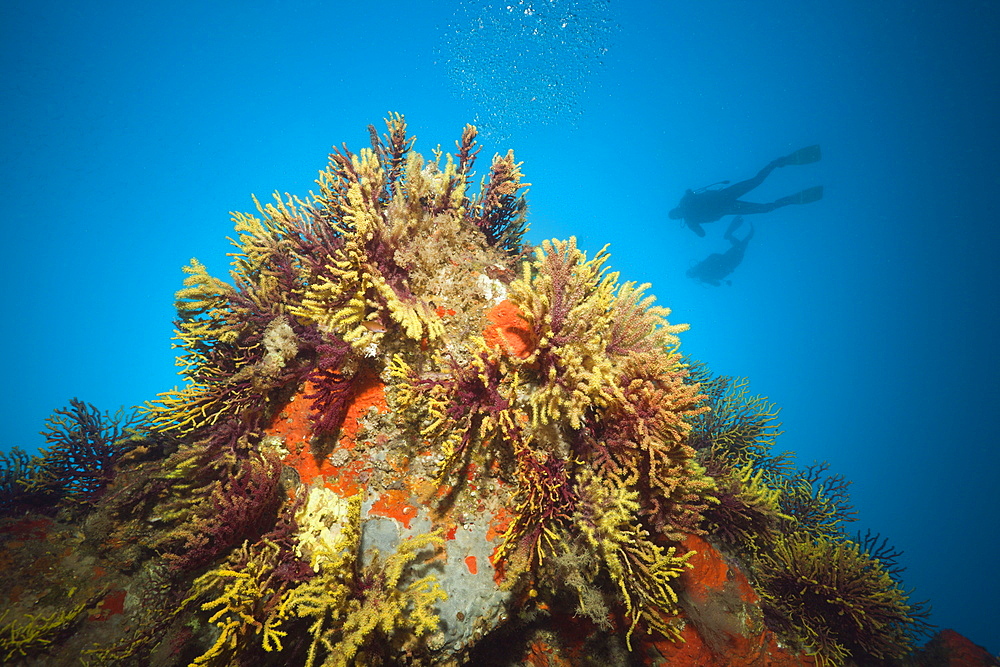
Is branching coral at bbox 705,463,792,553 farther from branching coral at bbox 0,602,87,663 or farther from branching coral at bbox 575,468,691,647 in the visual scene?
branching coral at bbox 0,602,87,663

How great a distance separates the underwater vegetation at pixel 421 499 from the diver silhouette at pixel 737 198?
133 feet

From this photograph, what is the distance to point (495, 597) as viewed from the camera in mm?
3430

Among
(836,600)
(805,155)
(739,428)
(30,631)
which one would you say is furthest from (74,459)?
(805,155)

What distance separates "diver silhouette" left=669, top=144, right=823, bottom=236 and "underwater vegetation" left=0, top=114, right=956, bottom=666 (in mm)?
40481

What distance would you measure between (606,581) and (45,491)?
791 centimetres

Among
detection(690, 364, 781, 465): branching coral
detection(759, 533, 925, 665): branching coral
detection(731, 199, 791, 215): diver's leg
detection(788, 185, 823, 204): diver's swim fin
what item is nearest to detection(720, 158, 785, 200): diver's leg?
detection(731, 199, 791, 215): diver's leg

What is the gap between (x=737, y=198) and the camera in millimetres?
38719

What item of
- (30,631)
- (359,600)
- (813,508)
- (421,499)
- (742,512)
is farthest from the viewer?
(813,508)

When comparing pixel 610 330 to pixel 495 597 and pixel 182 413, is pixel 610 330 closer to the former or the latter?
pixel 495 597

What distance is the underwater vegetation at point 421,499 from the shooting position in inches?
127

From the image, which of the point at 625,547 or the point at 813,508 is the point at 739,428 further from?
the point at 625,547

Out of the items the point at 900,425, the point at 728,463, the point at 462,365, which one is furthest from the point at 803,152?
the point at 900,425

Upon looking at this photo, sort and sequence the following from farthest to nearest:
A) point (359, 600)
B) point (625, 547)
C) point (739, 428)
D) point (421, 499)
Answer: point (739, 428)
point (421, 499)
point (625, 547)
point (359, 600)

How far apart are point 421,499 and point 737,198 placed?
47.0 m
